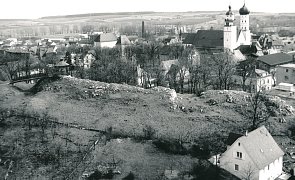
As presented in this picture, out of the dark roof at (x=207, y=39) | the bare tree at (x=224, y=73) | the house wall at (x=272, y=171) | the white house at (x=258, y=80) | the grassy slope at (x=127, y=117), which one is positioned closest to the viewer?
the house wall at (x=272, y=171)

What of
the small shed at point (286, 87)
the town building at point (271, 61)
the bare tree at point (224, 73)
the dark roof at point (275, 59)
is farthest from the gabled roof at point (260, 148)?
the dark roof at point (275, 59)

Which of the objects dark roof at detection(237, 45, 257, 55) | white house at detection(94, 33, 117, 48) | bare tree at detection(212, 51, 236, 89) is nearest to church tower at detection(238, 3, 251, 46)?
dark roof at detection(237, 45, 257, 55)

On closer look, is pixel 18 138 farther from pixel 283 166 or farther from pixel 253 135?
pixel 283 166

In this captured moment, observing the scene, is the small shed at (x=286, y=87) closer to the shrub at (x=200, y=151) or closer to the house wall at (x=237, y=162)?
the shrub at (x=200, y=151)

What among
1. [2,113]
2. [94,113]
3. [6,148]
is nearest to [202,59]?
[94,113]

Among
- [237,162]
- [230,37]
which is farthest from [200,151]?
[230,37]

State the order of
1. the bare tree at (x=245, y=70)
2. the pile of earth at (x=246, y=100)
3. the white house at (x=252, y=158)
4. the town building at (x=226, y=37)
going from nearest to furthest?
the white house at (x=252, y=158) → the pile of earth at (x=246, y=100) → the bare tree at (x=245, y=70) → the town building at (x=226, y=37)

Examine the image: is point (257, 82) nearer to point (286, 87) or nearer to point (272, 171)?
point (286, 87)
